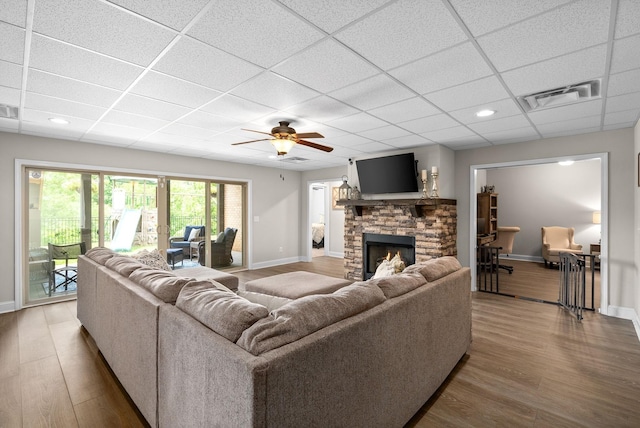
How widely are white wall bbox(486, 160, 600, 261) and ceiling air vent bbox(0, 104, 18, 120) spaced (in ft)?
31.4

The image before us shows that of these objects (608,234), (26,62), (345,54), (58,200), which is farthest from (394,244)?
(58,200)

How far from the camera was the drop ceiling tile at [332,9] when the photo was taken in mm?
1603

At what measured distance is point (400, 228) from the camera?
5281 mm

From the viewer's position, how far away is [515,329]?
11.4 ft

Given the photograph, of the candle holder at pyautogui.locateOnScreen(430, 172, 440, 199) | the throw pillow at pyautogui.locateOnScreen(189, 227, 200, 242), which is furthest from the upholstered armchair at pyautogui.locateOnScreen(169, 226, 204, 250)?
the candle holder at pyautogui.locateOnScreen(430, 172, 440, 199)

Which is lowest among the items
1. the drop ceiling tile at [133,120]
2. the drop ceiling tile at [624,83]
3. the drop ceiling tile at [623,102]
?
the drop ceiling tile at [624,83]

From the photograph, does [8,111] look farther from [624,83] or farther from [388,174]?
[624,83]

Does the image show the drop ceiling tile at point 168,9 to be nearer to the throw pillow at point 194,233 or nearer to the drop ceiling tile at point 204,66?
the drop ceiling tile at point 204,66

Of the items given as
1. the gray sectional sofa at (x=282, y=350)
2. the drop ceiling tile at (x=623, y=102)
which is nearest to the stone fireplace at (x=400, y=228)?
the drop ceiling tile at (x=623, y=102)

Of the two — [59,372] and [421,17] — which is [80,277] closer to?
[59,372]

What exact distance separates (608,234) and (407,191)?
2.67 m

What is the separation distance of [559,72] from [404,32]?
1.43 m

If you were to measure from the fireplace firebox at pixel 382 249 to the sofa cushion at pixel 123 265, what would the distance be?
382 centimetres

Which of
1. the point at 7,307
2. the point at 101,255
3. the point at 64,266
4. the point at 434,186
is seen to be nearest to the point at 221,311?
the point at 101,255
